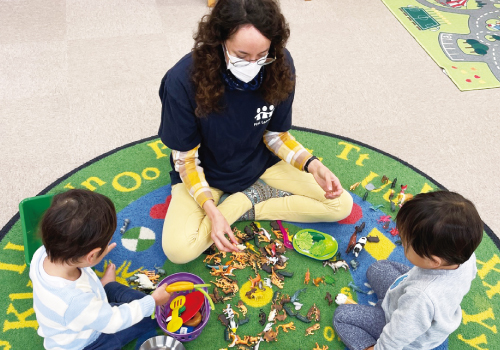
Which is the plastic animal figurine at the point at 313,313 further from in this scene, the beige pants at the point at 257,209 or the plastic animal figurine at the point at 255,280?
the beige pants at the point at 257,209

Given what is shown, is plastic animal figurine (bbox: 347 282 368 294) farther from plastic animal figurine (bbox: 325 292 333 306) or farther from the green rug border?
the green rug border

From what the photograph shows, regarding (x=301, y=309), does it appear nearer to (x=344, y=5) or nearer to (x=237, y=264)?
(x=237, y=264)

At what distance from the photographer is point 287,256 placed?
1.37 m

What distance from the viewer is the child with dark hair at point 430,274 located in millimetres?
882

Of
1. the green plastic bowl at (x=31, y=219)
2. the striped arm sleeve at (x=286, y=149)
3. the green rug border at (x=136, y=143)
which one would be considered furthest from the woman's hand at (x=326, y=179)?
the green plastic bowl at (x=31, y=219)

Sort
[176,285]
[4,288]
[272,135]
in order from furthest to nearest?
1. [272,135]
2. [4,288]
3. [176,285]

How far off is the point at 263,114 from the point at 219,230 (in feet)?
1.10

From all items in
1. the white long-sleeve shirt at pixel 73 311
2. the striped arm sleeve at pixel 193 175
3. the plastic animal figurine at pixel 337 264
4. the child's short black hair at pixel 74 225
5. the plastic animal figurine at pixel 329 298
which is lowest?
the plastic animal figurine at pixel 329 298

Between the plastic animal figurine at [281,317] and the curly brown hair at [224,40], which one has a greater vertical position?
the curly brown hair at [224,40]

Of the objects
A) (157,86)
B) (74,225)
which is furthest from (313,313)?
(157,86)

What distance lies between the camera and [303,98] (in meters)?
1.92

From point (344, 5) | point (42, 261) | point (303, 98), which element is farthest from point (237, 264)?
point (344, 5)

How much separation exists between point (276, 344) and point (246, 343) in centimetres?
8

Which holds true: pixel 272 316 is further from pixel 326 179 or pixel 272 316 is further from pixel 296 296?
pixel 326 179
